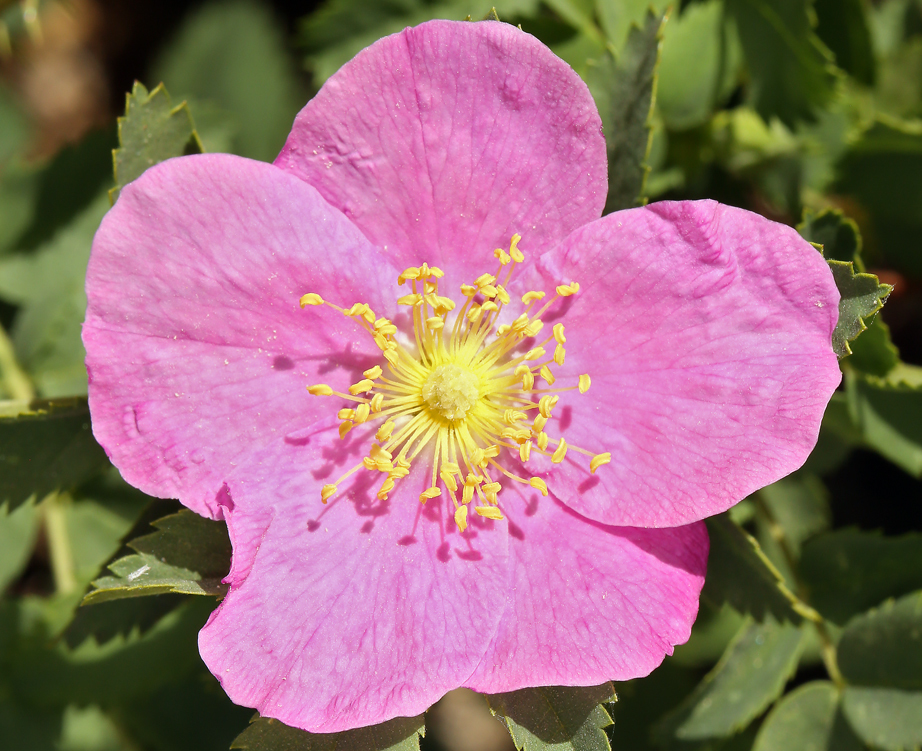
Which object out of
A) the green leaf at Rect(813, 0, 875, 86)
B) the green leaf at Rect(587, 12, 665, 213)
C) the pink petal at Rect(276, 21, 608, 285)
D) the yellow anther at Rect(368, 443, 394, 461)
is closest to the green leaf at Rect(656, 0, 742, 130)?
the green leaf at Rect(813, 0, 875, 86)

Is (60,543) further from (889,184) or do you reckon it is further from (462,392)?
(889,184)

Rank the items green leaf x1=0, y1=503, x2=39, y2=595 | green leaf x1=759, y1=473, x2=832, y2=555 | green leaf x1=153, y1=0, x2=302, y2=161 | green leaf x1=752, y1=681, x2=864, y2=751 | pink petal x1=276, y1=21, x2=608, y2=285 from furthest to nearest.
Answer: green leaf x1=153, y1=0, x2=302, y2=161 → green leaf x1=0, y1=503, x2=39, y2=595 → green leaf x1=759, y1=473, x2=832, y2=555 → green leaf x1=752, y1=681, x2=864, y2=751 → pink petal x1=276, y1=21, x2=608, y2=285

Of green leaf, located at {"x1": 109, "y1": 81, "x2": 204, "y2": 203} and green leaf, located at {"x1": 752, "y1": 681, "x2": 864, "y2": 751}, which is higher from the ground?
green leaf, located at {"x1": 109, "y1": 81, "x2": 204, "y2": 203}

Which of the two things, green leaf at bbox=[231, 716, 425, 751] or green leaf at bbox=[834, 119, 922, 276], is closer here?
green leaf at bbox=[231, 716, 425, 751]

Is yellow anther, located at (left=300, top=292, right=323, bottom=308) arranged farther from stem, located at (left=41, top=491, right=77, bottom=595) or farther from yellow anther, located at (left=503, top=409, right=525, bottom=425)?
stem, located at (left=41, top=491, right=77, bottom=595)

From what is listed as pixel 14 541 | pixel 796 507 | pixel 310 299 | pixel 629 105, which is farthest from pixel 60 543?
pixel 796 507

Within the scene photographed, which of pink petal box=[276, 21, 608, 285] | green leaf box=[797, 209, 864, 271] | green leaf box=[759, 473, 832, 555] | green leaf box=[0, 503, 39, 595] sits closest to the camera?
pink petal box=[276, 21, 608, 285]

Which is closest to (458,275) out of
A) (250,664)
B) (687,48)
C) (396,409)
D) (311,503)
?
(396,409)
